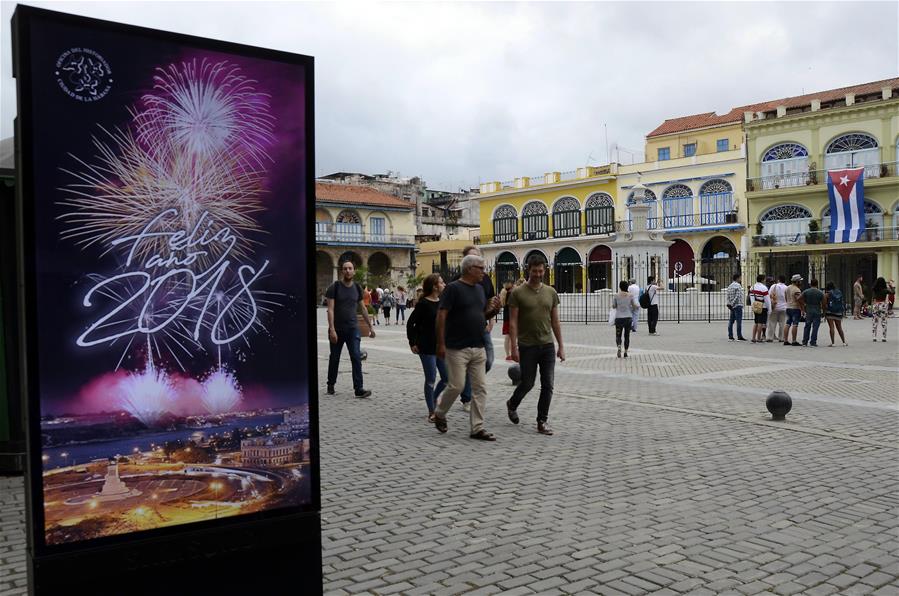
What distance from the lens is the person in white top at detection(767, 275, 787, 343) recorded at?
16.9 meters

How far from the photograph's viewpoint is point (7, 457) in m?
5.76

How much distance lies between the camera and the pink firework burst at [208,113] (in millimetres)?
2852

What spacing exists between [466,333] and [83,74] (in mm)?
4608

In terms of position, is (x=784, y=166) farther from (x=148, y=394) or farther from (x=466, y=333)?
(x=148, y=394)

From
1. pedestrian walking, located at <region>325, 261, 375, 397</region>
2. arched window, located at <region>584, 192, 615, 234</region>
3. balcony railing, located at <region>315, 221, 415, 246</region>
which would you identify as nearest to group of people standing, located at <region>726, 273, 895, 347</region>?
pedestrian walking, located at <region>325, 261, 375, 397</region>

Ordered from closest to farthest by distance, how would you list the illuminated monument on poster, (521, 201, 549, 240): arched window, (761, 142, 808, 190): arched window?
the illuminated monument on poster
(761, 142, 808, 190): arched window
(521, 201, 549, 240): arched window

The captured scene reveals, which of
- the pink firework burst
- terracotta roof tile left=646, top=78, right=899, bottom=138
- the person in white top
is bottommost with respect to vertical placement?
the person in white top

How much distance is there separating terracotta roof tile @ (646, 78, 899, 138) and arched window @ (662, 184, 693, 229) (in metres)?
5.31

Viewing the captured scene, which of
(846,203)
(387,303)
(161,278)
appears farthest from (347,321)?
(846,203)

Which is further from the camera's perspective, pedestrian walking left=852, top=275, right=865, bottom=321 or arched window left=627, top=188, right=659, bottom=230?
arched window left=627, top=188, right=659, bottom=230

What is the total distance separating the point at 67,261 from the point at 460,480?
11.5 feet

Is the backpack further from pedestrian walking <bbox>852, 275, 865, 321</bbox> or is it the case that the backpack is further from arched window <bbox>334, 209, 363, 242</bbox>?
arched window <bbox>334, 209, 363, 242</bbox>

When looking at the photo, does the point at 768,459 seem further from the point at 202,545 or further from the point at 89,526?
the point at 89,526

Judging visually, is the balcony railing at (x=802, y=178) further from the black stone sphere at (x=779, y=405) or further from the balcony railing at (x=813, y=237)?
the black stone sphere at (x=779, y=405)
